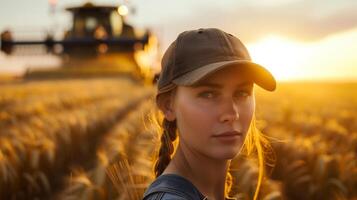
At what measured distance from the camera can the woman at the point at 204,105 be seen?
1708 millimetres

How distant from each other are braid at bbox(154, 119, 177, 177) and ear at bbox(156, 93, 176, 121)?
0.07 meters

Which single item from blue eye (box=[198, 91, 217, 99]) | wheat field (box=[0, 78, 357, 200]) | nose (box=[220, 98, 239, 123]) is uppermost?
blue eye (box=[198, 91, 217, 99])

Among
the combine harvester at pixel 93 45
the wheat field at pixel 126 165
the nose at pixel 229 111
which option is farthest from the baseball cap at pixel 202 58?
the combine harvester at pixel 93 45

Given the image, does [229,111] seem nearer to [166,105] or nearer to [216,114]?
[216,114]

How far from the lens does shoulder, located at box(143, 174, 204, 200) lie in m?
1.61

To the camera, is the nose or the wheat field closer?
the nose

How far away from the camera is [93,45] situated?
31.1 m

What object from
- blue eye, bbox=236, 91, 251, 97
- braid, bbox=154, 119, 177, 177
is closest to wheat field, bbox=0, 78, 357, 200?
braid, bbox=154, 119, 177, 177

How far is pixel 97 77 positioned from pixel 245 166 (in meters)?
28.4

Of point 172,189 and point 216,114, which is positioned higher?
point 216,114

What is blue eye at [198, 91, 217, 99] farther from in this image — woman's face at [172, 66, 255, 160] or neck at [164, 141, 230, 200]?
neck at [164, 141, 230, 200]

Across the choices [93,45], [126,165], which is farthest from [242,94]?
[93,45]

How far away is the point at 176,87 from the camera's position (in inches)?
73.4

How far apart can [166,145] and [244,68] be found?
1.46 ft
